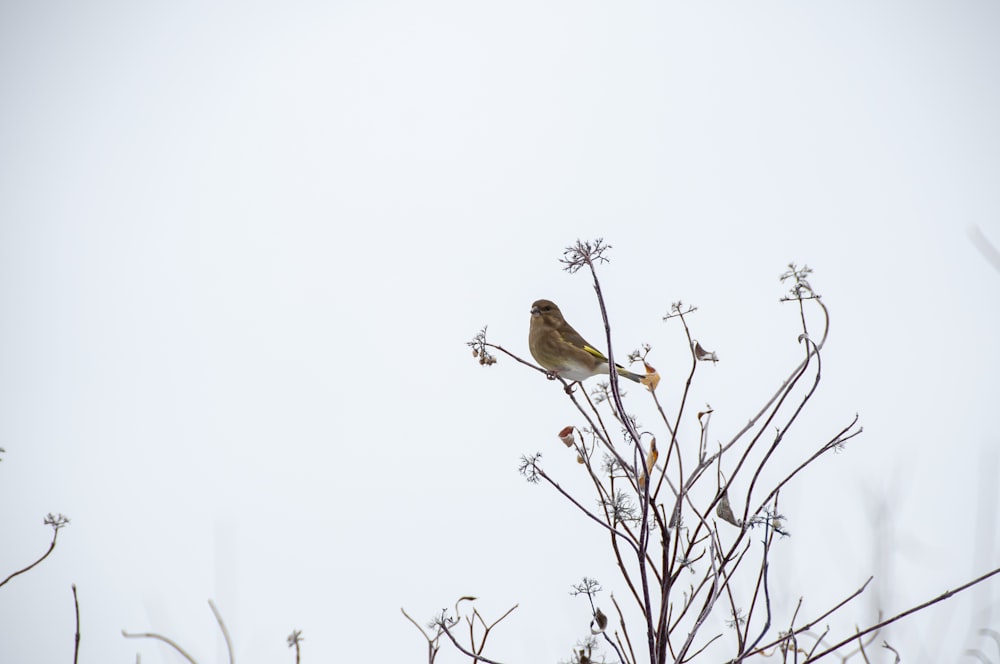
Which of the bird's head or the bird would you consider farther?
the bird's head

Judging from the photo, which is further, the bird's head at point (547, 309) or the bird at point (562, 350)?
the bird's head at point (547, 309)

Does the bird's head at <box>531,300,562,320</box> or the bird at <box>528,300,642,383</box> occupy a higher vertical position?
the bird's head at <box>531,300,562,320</box>

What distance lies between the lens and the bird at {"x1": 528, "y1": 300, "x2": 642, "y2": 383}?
15.3ft

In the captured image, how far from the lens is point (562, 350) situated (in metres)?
4.69

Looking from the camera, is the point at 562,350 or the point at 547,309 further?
the point at 547,309

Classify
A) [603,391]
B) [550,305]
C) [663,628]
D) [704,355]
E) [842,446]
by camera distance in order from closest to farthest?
[663,628] → [842,446] → [704,355] → [603,391] → [550,305]

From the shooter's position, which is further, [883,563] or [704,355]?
[883,563]

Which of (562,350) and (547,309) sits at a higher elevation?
(547,309)

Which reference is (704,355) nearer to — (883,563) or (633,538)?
(633,538)

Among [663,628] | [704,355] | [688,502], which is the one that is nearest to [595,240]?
[704,355]

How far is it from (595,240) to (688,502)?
668mm

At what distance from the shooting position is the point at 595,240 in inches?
81.6

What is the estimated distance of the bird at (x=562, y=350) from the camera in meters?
4.68

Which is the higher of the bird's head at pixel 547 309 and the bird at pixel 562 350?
the bird's head at pixel 547 309
